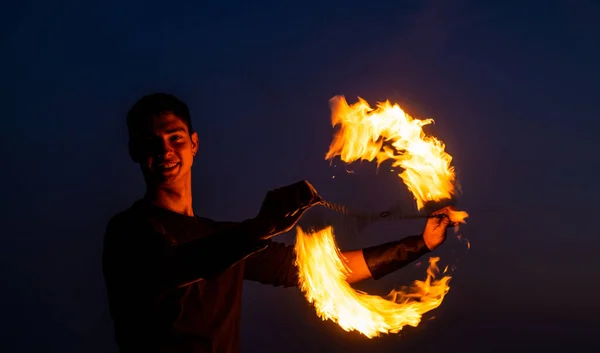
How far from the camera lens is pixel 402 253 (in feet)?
13.3

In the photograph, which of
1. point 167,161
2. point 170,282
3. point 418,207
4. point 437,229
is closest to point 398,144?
point 418,207

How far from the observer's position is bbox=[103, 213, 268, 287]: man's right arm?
285 centimetres

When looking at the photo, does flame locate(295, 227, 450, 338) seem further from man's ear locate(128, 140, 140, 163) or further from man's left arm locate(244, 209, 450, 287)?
man's ear locate(128, 140, 140, 163)

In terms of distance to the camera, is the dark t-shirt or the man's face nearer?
the dark t-shirt

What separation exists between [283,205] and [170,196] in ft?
3.67

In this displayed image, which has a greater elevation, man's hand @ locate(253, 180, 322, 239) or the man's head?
the man's head

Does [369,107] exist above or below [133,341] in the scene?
above

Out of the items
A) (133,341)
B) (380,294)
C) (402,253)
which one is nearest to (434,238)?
(402,253)

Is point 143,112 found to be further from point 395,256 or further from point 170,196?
point 395,256

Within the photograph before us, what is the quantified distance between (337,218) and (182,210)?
2.90 ft

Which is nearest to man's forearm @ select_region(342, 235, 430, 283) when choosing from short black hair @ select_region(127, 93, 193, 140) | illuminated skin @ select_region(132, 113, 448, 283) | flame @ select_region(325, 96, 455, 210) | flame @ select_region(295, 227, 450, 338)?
flame @ select_region(295, 227, 450, 338)

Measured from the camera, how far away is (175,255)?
9.57 feet

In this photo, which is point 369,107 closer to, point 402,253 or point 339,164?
point 339,164

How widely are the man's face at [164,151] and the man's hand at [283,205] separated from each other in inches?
38.5
